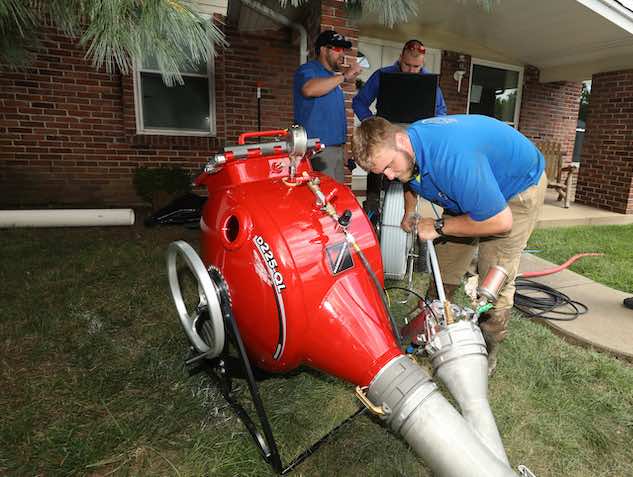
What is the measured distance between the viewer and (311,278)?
Answer: 4.69 feet

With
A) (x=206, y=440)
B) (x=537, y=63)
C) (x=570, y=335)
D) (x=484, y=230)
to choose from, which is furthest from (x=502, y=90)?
(x=206, y=440)

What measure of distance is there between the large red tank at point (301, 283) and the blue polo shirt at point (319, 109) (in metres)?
1.60

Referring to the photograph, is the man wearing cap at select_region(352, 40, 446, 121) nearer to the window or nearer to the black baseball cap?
the black baseball cap

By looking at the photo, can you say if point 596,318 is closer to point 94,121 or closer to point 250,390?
point 250,390

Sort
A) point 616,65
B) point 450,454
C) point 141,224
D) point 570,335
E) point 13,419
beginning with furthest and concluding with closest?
point 616,65, point 141,224, point 570,335, point 13,419, point 450,454

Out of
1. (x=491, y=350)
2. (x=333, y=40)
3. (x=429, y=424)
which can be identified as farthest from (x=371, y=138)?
(x=333, y=40)

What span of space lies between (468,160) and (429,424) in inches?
35.0

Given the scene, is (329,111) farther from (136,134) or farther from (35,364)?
(136,134)

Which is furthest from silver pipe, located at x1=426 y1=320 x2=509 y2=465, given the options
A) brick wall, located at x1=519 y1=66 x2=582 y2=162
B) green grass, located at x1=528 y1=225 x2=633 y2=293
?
brick wall, located at x1=519 y1=66 x2=582 y2=162

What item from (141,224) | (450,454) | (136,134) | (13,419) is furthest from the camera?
(136,134)

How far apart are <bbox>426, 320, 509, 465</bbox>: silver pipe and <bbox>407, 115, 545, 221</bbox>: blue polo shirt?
0.47m

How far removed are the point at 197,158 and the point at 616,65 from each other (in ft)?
20.6

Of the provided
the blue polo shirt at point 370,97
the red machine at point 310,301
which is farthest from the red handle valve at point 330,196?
the blue polo shirt at point 370,97

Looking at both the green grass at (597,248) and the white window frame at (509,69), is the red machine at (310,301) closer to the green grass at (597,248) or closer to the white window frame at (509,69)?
the green grass at (597,248)
